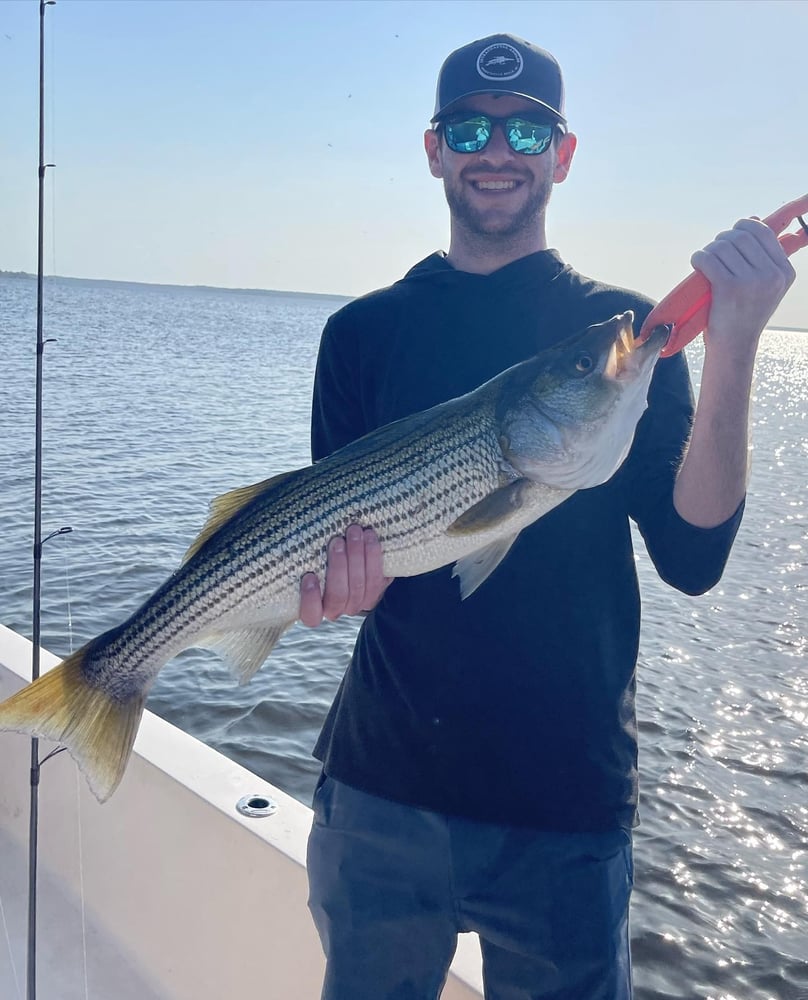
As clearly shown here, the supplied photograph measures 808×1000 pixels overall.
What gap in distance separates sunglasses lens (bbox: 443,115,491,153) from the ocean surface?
604 centimetres

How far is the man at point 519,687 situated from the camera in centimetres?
265

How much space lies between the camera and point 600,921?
8.75 feet

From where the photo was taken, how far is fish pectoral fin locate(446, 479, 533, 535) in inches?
110

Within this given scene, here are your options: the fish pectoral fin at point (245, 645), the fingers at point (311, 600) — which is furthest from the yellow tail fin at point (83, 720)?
the fingers at point (311, 600)

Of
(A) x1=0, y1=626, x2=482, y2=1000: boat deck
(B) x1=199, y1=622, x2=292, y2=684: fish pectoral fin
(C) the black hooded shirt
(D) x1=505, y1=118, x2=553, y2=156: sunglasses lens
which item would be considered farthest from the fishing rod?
(D) x1=505, y1=118, x2=553, y2=156: sunglasses lens

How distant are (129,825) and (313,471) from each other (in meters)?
2.75

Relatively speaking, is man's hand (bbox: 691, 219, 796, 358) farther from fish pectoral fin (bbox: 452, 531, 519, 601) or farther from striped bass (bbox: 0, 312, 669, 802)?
fish pectoral fin (bbox: 452, 531, 519, 601)

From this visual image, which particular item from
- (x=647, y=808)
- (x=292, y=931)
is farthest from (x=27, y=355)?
(x=292, y=931)

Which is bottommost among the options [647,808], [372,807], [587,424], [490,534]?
[647,808]

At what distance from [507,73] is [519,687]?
7.17 feet

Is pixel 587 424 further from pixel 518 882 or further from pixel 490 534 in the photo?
pixel 518 882

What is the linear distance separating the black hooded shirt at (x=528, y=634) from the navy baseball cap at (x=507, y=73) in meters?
0.62

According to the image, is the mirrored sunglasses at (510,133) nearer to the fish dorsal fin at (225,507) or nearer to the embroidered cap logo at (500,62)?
the embroidered cap logo at (500,62)

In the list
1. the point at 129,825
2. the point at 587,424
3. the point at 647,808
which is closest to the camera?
the point at 587,424
